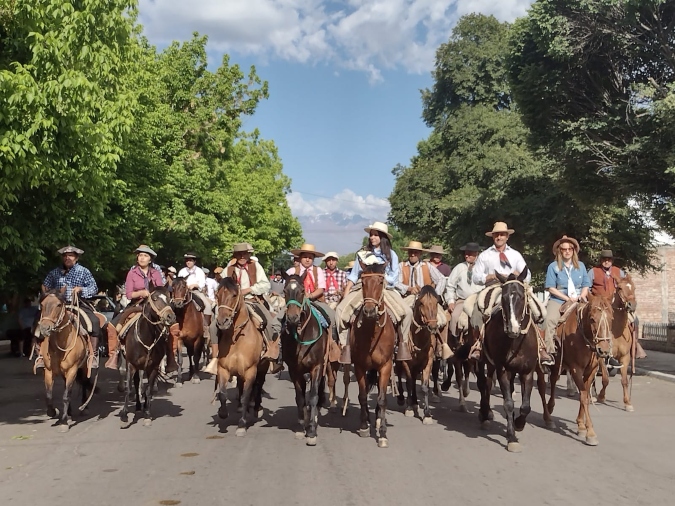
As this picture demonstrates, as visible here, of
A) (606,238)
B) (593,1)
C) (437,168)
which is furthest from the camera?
(437,168)

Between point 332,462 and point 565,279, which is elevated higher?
point 565,279

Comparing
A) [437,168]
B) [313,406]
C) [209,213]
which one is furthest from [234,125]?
[313,406]

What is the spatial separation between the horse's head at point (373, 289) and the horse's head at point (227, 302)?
1918 millimetres

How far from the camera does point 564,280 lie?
11719 millimetres

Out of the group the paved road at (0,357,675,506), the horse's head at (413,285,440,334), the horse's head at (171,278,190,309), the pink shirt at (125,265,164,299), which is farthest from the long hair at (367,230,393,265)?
the horse's head at (171,278,190,309)

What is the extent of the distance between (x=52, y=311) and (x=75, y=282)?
1.42 meters

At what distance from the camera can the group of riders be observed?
10.6m

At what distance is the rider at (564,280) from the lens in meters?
11.4

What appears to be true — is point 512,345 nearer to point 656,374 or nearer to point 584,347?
point 584,347

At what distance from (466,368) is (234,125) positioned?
28.8m

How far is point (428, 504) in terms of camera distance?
6645mm

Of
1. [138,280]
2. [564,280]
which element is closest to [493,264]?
[564,280]

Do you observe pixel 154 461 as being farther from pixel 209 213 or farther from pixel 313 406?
pixel 209 213

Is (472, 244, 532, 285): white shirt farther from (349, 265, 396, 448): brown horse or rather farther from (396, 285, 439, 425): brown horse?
(349, 265, 396, 448): brown horse
